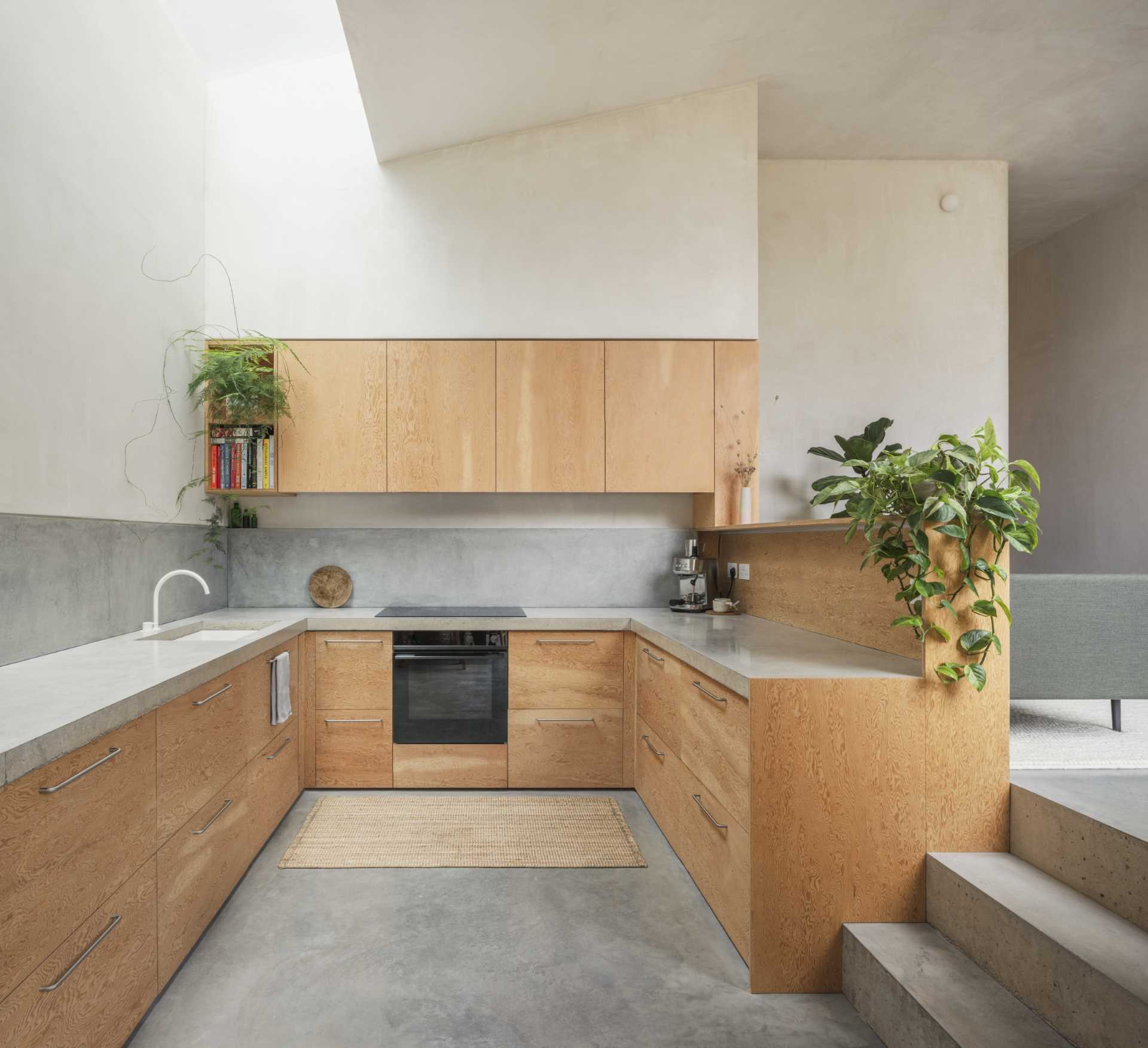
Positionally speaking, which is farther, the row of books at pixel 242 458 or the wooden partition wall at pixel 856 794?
the row of books at pixel 242 458

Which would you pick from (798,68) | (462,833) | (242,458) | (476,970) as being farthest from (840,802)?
(798,68)

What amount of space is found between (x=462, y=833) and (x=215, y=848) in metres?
0.99

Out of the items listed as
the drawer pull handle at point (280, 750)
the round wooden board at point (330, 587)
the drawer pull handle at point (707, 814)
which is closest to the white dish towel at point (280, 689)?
the drawer pull handle at point (280, 750)

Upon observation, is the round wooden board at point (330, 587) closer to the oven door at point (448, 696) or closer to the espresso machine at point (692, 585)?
the oven door at point (448, 696)

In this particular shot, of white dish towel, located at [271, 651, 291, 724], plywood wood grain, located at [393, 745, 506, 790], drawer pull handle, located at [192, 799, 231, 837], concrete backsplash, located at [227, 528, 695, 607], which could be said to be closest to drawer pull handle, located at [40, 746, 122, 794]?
drawer pull handle, located at [192, 799, 231, 837]

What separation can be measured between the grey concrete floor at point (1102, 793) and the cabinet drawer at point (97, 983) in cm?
218

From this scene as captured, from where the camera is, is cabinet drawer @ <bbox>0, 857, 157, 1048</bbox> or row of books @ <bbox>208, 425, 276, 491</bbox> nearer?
cabinet drawer @ <bbox>0, 857, 157, 1048</bbox>

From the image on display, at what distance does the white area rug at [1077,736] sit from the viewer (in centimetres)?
238

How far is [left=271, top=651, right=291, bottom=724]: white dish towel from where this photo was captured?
275 cm

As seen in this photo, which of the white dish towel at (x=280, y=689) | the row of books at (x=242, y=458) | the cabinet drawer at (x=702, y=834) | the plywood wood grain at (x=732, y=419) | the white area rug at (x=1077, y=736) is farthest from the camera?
the plywood wood grain at (x=732, y=419)

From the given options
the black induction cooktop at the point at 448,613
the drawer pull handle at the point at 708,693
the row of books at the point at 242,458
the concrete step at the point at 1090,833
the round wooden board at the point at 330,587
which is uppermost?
the row of books at the point at 242,458

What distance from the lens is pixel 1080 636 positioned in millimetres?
2930

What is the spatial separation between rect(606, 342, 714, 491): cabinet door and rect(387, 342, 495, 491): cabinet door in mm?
616

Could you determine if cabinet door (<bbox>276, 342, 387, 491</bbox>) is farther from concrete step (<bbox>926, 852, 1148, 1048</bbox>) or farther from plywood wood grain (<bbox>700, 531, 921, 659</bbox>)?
concrete step (<bbox>926, 852, 1148, 1048</bbox>)
